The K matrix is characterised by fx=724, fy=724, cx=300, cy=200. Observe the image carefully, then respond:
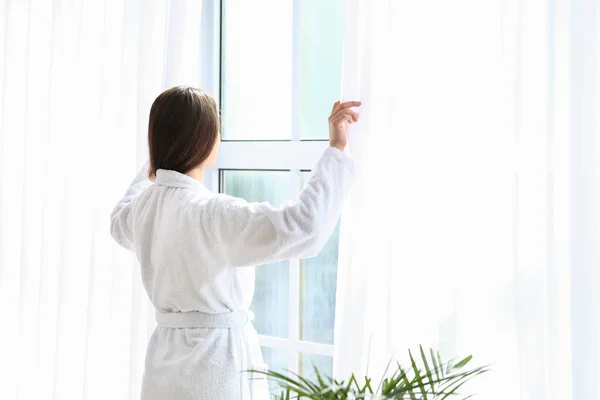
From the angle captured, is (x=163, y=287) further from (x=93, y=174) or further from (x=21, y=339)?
(x=21, y=339)

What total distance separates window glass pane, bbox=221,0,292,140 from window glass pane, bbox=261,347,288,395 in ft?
2.10

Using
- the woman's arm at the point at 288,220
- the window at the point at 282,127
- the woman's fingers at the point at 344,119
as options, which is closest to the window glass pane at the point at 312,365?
the window at the point at 282,127

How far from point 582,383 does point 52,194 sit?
1.64m

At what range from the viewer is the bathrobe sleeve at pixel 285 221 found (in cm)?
144

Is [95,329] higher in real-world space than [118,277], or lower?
lower

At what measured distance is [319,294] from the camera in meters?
2.08

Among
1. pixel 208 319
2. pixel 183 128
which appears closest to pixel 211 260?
pixel 208 319

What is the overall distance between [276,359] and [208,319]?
25.2 inches

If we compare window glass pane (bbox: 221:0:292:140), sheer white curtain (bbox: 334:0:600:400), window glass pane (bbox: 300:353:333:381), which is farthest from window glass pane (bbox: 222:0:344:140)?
window glass pane (bbox: 300:353:333:381)

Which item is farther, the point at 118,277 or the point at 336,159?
the point at 118,277

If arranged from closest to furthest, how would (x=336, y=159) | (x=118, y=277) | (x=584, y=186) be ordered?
(x=584, y=186) → (x=336, y=159) → (x=118, y=277)

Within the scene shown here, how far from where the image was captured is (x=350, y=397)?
1.23 metres

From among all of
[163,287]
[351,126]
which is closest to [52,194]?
[163,287]

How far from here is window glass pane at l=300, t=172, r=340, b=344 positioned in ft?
6.71
